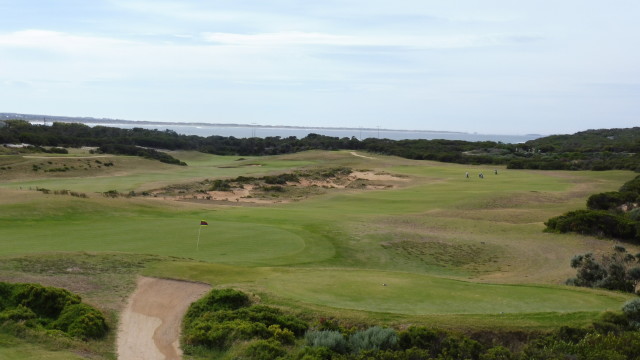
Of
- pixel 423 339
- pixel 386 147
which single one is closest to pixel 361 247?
pixel 423 339

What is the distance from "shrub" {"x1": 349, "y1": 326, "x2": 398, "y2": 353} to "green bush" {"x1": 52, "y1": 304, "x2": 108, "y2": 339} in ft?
17.4

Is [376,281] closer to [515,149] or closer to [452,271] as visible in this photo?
[452,271]

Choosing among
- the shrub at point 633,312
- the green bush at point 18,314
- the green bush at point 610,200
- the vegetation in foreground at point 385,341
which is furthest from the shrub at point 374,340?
the green bush at point 610,200

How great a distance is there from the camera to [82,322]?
12.6m

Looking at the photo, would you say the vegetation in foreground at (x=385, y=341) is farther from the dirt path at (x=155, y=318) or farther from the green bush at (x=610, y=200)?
the green bush at (x=610, y=200)

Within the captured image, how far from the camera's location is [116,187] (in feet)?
168

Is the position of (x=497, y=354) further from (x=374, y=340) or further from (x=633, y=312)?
(x=633, y=312)

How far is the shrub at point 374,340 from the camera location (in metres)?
11.2

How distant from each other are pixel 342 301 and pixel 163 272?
19.4 feet

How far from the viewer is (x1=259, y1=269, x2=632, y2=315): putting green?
13695 mm

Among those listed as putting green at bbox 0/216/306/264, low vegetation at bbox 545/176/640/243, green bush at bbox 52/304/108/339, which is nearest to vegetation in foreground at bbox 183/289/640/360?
green bush at bbox 52/304/108/339

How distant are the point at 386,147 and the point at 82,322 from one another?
98.9 metres

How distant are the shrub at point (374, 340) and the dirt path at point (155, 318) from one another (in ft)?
11.4

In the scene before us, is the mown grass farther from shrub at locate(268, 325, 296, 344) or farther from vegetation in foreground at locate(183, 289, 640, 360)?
shrub at locate(268, 325, 296, 344)
